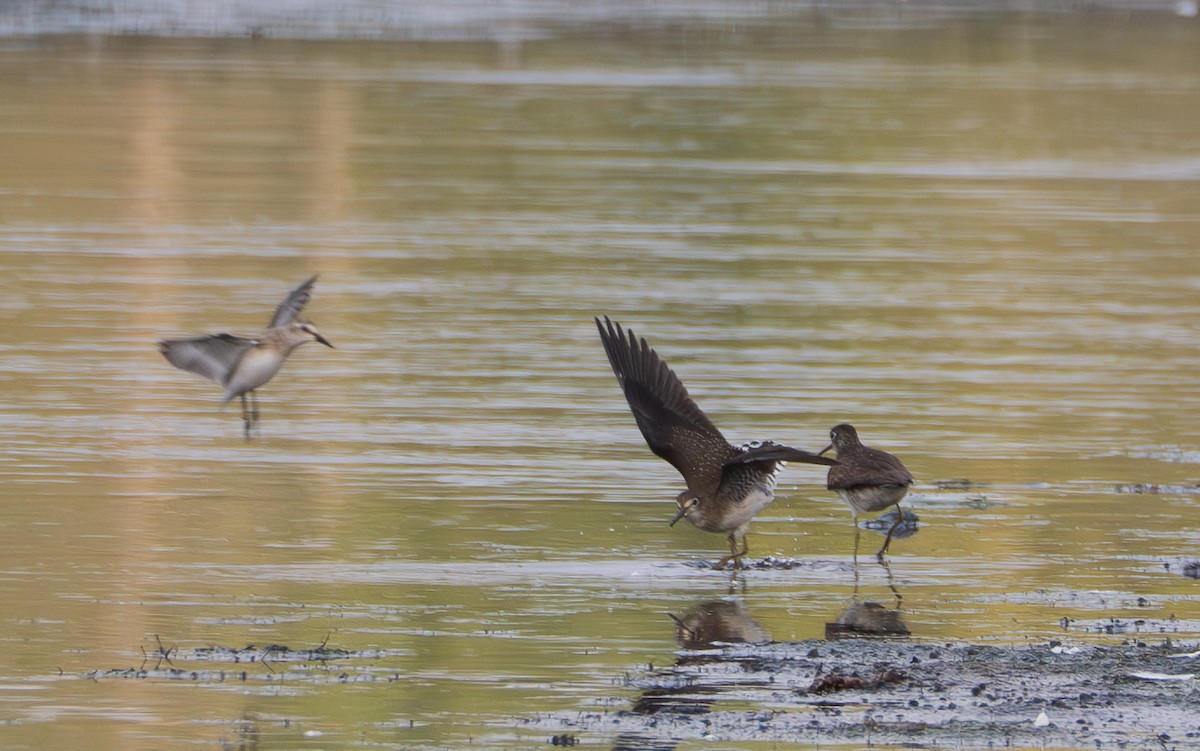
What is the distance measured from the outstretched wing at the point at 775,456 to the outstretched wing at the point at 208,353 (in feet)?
11.2

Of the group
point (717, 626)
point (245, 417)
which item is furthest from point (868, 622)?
point (245, 417)

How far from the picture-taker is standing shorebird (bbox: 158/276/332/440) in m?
12.4

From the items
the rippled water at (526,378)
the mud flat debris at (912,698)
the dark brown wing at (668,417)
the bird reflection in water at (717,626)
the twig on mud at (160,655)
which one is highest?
the dark brown wing at (668,417)

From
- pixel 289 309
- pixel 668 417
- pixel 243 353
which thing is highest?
pixel 668 417

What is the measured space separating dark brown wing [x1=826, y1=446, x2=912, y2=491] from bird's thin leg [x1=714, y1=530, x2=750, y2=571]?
1.50 feet

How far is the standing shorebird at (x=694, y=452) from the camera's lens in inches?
396

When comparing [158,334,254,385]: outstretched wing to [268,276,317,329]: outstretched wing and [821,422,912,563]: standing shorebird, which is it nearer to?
[268,276,317,329]: outstretched wing

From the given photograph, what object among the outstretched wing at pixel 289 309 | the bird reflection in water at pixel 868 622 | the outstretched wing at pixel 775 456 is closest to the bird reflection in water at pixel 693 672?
the bird reflection in water at pixel 868 622

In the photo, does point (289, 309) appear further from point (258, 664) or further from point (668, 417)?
point (258, 664)

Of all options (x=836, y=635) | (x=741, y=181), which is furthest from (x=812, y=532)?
(x=741, y=181)

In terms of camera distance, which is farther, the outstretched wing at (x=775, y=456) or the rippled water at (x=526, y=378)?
the outstretched wing at (x=775, y=456)

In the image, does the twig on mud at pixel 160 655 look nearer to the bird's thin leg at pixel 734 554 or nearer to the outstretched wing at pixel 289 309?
the bird's thin leg at pixel 734 554

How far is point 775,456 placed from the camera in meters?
9.40

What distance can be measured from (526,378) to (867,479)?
493cm
